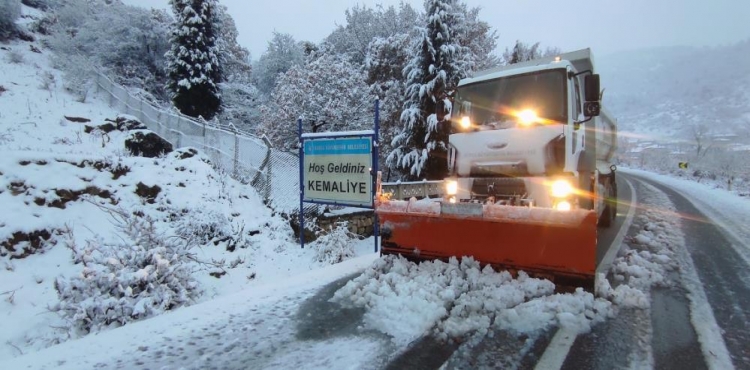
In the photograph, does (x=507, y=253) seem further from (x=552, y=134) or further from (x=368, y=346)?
(x=552, y=134)

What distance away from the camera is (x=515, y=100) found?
630cm

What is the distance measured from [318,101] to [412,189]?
6.95 m

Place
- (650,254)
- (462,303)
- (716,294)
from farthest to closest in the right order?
(650,254), (716,294), (462,303)

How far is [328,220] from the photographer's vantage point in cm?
892

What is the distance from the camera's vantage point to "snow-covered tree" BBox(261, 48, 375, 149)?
1752 centimetres

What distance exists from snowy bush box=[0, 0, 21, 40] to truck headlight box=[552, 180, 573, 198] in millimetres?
31097

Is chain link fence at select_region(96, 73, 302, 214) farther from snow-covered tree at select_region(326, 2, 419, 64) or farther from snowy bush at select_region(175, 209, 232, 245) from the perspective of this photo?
snow-covered tree at select_region(326, 2, 419, 64)

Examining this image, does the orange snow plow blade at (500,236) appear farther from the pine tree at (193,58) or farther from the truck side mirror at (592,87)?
the pine tree at (193,58)

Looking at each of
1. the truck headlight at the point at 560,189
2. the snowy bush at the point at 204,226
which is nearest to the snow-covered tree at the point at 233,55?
the snowy bush at the point at 204,226

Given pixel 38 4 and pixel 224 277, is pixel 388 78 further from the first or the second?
pixel 38 4

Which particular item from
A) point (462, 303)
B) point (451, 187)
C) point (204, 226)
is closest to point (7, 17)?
point (204, 226)

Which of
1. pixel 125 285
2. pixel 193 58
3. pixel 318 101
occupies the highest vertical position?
pixel 193 58

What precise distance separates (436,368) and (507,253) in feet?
6.32

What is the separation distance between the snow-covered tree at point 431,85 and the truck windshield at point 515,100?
9693mm
